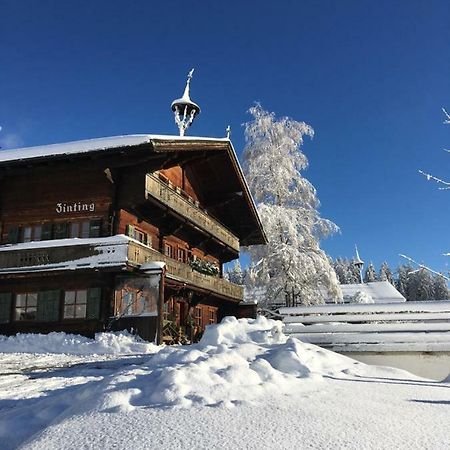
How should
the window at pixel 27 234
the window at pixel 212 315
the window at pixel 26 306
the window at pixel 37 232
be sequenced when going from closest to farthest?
1. the window at pixel 26 306
2. the window at pixel 37 232
3. the window at pixel 27 234
4. the window at pixel 212 315

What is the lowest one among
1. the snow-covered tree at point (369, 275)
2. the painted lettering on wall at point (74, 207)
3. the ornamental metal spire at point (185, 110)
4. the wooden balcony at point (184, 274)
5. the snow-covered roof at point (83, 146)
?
the wooden balcony at point (184, 274)

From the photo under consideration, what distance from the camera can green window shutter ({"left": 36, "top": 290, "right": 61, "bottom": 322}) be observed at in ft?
60.4

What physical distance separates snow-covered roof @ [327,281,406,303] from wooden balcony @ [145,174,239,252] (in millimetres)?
28043

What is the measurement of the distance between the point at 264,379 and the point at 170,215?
16.8 meters

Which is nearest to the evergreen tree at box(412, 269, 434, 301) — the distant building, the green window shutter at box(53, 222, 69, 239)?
the distant building

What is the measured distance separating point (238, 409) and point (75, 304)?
15909 mm

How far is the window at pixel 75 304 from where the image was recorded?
59.7 feet

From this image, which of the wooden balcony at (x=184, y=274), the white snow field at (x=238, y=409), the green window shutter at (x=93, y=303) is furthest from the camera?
the green window shutter at (x=93, y=303)

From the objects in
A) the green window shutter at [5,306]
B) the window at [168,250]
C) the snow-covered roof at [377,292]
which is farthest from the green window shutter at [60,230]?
the snow-covered roof at [377,292]

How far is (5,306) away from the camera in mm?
19078

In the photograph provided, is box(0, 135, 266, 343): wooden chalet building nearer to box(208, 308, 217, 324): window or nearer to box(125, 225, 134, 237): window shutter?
box(125, 225, 134, 237): window shutter

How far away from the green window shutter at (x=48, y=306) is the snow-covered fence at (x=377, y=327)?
40.5ft

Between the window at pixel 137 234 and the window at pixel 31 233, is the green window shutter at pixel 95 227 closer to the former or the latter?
the window at pixel 137 234

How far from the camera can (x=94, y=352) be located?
14570mm
